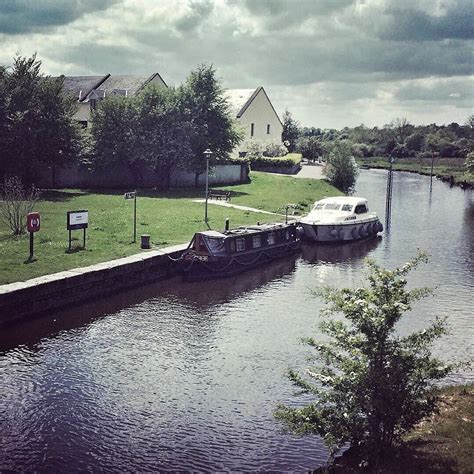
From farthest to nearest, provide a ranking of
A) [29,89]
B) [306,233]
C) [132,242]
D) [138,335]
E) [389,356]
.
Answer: [29,89] → [306,233] → [132,242] → [138,335] → [389,356]

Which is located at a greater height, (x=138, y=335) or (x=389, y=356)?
(x=389, y=356)

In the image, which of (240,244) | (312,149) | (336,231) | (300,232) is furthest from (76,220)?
(312,149)

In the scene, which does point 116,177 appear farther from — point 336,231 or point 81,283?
point 81,283

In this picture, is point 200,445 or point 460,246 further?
point 460,246

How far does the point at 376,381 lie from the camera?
11.2 meters

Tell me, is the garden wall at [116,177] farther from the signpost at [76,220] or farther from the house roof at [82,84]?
the signpost at [76,220]

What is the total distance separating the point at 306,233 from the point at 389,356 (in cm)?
2789

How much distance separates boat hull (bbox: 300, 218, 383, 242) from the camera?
1532 inches

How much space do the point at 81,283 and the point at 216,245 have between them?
26.1ft

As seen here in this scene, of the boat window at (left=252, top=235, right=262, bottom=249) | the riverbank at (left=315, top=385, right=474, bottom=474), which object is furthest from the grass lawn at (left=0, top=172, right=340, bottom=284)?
the riverbank at (left=315, top=385, right=474, bottom=474)

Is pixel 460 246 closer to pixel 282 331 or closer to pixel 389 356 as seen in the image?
pixel 282 331

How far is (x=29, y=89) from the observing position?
44938 millimetres

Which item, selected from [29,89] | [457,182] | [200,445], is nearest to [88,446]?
[200,445]

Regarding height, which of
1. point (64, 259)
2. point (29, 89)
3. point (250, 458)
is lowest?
point (250, 458)
